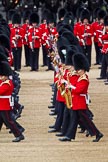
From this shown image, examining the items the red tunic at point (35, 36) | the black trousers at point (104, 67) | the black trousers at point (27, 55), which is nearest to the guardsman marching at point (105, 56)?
the black trousers at point (104, 67)

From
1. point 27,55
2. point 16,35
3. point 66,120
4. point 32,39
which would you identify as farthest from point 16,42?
point 66,120

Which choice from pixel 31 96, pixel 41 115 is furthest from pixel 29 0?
pixel 41 115

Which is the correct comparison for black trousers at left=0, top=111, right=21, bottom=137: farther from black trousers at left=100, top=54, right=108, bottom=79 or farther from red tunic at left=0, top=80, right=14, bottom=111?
black trousers at left=100, top=54, right=108, bottom=79

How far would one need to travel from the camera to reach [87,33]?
29.2 meters

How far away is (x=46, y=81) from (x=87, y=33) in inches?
132

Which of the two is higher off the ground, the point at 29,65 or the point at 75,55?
the point at 75,55

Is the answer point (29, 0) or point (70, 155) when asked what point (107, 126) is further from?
point (29, 0)

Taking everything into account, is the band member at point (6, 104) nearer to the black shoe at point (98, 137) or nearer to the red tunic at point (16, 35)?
the black shoe at point (98, 137)

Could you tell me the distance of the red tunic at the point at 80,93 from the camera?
54.3ft

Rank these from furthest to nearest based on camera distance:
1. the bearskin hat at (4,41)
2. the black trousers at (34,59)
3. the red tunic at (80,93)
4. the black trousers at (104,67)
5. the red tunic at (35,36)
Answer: the black trousers at (34,59) < the red tunic at (35,36) < the black trousers at (104,67) < the bearskin hat at (4,41) < the red tunic at (80,93)

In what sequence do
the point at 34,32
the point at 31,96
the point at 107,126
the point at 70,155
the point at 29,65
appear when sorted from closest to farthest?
the point at 70,155 → the point at 107,126 → the point at 31,96 → the point at 34,32 → the point at 29,65

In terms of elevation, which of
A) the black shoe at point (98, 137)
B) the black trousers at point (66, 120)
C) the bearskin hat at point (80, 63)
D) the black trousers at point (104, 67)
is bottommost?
the black trousers at point (104, 67)

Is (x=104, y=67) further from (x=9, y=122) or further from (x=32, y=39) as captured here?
(x=9, y=122)

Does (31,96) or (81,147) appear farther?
(31,96)
